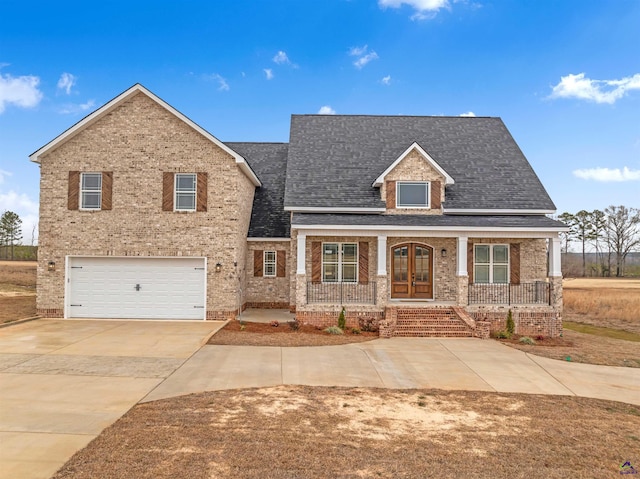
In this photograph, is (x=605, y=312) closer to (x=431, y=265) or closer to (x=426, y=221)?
(x=431, y=265)

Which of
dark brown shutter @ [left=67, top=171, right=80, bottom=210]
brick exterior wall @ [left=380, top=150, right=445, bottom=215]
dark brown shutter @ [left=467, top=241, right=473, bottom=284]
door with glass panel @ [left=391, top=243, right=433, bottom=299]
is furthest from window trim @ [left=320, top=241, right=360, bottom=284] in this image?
dark brown shutter @ [left=67, top=171, right=80, bottom=210]

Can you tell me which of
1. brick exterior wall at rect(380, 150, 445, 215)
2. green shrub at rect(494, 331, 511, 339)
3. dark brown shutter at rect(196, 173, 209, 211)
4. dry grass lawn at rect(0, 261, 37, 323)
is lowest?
green shrub at rect(494, 331, 511, 339)

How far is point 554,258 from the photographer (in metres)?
16.0

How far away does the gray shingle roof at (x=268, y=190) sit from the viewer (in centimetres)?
1962

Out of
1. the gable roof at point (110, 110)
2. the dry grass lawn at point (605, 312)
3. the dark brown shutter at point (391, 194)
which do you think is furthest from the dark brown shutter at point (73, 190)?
the dry grass lawn at point (605, 312)

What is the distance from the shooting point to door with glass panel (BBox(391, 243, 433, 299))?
57.1 ft

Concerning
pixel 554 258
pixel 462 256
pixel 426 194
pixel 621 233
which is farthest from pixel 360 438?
pixel 621 233

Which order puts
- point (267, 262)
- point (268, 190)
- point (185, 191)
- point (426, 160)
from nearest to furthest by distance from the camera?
point (185, 191) < point (426, 160) < point (267, 262) < point (268, 190)

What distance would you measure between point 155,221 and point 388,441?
13272 mm

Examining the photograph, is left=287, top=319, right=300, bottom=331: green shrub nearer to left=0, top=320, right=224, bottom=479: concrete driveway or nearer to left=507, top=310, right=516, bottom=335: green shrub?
left=0, top=320, right=224, bottom=479: concrete driveway

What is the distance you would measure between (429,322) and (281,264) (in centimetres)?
759

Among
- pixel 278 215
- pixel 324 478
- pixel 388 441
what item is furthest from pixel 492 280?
pixel 324 478

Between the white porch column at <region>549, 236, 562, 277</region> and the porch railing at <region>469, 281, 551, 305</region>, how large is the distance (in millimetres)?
602

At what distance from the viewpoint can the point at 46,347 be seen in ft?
37.2
